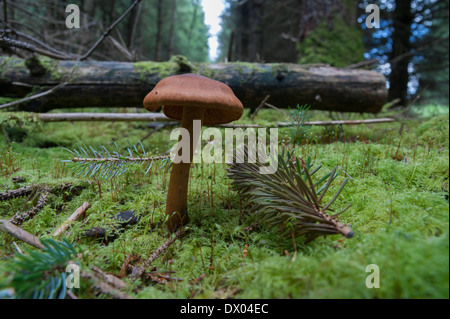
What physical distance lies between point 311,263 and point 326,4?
7228 millimetres

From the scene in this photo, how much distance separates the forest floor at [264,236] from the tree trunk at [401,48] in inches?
281

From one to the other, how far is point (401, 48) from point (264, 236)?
9.71 m

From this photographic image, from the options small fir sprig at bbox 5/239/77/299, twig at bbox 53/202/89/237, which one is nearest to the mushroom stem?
twig at bbox 53/202/89/237

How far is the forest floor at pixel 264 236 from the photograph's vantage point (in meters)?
0.76

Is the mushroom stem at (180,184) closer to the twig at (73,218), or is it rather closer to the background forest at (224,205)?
the background forest at (224,205)

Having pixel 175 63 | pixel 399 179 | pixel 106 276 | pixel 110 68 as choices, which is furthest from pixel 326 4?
pixel 106 276

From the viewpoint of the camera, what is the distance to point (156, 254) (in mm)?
1395

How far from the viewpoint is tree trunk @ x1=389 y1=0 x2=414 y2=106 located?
8.22 m

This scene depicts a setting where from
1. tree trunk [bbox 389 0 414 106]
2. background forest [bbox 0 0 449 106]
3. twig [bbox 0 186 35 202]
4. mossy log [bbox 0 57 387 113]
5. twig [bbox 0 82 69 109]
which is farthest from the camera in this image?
tree trunk [bbox 389 0 414 106]

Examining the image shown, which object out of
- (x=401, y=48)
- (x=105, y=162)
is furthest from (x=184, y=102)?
(x=401, y=48)

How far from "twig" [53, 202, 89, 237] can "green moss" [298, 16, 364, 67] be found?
20.2 feet

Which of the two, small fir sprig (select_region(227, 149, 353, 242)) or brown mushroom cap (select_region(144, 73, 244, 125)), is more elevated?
brown mushroom cap (select_region(144, 73, 244, 125))

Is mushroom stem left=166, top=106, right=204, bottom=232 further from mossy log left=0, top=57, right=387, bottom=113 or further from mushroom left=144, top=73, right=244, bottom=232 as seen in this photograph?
mossy log left=0, top=57, right=387, bottom=113
